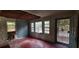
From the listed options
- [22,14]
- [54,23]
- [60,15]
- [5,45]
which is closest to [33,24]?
[22,14]

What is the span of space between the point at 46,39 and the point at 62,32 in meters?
0.34

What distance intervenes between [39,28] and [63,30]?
0.48 m

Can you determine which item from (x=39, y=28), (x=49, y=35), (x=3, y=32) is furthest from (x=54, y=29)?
(x=3, y=32)

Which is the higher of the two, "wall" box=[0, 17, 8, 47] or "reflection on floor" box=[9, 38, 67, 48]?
"wall" box=[0, 17, 8, 47]

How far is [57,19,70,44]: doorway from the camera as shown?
6.13 ft

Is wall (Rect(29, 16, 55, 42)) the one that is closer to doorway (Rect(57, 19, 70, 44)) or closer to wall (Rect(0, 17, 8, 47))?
doorway (Rect(57, 19, 70, 44))

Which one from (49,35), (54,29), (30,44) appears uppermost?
(54,29)

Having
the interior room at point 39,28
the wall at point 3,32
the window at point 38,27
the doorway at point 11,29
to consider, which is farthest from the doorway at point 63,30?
the wall at point 3,32

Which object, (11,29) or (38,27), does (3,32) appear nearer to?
(11,29)

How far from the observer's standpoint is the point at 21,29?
199cm

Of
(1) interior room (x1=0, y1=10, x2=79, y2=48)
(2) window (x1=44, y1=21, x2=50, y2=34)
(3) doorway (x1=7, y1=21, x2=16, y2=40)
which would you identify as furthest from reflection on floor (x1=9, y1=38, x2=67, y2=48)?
(2) window (x1=44, y1=21, x2=50, y2=34)

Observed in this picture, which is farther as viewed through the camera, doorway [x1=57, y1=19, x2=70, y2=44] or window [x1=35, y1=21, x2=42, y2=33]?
window [x1=35, y1=21, x2=42, y2=33]

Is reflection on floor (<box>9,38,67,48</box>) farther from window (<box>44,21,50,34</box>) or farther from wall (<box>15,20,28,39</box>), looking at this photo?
window (<box>44,21,50,34</box>)
